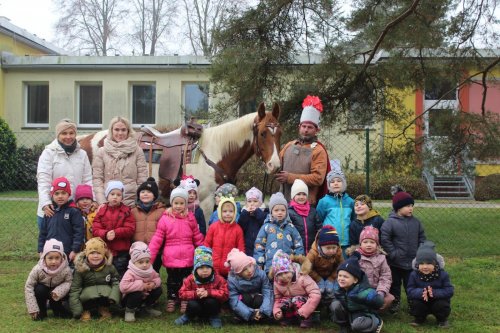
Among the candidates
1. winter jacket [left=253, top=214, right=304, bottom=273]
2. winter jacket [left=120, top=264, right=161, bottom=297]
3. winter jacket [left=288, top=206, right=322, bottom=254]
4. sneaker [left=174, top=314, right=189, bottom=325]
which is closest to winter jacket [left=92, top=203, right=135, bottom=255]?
winter jacket [left=120, top=264, right=161, bottom=297]

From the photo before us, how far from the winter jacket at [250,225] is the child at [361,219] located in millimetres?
833

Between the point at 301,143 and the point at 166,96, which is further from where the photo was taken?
the point at 166,96

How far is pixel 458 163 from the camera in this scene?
8219 mm

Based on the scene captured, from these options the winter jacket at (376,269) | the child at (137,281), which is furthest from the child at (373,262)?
the child at (137,281)

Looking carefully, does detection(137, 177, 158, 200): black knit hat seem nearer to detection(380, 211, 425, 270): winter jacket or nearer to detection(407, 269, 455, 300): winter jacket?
detection(380, 211, 425, 270): winter jacket

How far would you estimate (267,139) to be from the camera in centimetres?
559

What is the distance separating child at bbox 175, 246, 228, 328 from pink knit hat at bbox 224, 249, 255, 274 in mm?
158

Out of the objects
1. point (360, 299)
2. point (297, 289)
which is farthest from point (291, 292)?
point (360, 299)

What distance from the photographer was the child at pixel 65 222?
473cm

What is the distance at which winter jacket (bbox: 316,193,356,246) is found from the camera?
4.99 m

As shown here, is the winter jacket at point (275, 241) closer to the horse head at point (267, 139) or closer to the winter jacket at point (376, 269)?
the winter jacket at point (376, 269)

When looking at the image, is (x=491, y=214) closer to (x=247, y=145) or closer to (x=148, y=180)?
(x=247, y=145)

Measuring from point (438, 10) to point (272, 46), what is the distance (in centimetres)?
258

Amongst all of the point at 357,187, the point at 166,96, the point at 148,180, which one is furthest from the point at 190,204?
the point at 166,96
